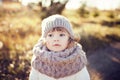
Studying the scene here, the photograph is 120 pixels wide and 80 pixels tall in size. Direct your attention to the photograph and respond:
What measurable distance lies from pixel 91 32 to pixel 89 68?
1.27m

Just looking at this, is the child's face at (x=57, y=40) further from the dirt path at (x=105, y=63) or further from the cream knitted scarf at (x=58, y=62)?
the dirt path at (x=105, y=63)

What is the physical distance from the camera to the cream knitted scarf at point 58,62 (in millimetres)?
3768

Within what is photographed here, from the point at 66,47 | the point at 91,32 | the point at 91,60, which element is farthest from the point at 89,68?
the point at 66,47

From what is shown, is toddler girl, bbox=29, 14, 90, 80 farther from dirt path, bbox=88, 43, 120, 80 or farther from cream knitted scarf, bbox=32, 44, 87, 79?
dirt path, bbox=88, 43, 120, 80

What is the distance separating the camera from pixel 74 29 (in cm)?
750

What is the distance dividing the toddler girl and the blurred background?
1767 millimetres

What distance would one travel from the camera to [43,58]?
3.80 meters

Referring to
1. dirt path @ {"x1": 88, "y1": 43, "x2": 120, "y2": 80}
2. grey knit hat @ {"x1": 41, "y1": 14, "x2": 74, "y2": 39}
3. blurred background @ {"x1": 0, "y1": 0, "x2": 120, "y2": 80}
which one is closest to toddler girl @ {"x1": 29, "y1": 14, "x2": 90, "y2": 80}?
grey knit hat @ {"x1": 41, "y1": 14, "x2": 74, "y2": 39}

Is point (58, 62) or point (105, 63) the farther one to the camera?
point (105, 63)

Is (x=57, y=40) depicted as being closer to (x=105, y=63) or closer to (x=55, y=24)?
(x=55, y=24)

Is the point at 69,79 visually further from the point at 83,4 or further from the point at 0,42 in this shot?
the point at 83,4

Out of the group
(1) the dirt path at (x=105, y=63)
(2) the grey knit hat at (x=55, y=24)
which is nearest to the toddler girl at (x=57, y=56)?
(2) the grey knit hat at (x=55, y=24)

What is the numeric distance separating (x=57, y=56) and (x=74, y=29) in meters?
3.76

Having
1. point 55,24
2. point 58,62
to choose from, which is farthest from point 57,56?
point 55,24
